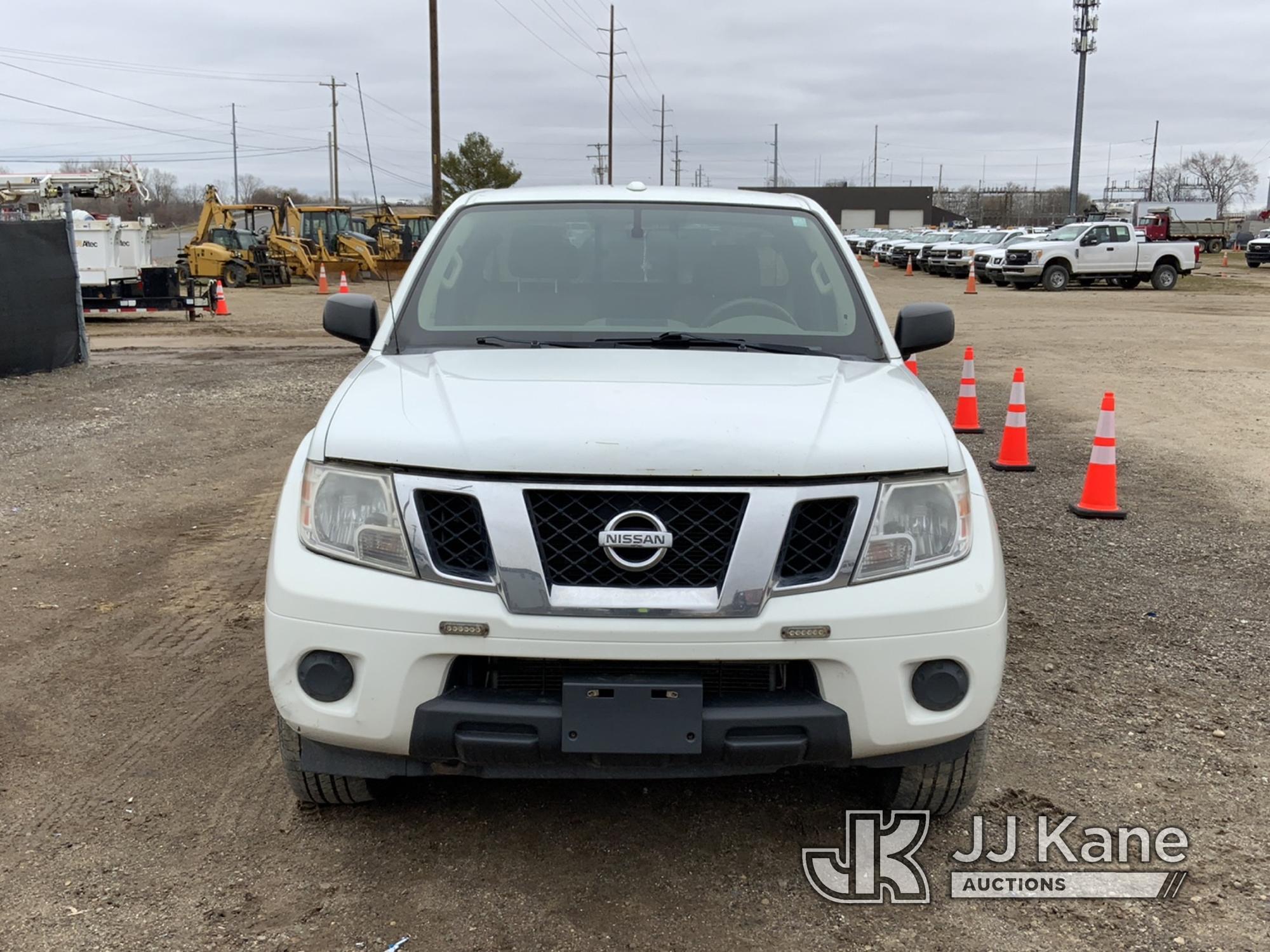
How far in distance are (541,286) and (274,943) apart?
2320mm

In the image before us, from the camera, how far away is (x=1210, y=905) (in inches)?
116

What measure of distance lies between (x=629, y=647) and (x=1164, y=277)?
3310 centimetres

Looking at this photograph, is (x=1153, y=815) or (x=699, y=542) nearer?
(x=699, y=542)

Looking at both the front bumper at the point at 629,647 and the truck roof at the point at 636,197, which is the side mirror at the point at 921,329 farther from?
the front bumper at the point at 629,647

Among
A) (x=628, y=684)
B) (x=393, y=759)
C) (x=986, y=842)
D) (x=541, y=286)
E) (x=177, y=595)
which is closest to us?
(x=628, y=684)

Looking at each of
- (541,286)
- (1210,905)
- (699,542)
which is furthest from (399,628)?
(1210,905)

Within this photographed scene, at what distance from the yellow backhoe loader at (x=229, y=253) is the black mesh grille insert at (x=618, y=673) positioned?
31207mm

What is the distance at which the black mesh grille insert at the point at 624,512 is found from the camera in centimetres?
272

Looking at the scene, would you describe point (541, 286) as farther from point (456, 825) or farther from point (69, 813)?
point (69, 813)

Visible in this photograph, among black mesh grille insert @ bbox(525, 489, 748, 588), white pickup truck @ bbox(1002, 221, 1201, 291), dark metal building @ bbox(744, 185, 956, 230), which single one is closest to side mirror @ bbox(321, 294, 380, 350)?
black mesh grille insert @ bbox(525, 489, 748, 588)

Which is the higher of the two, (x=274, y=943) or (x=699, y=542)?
(x=699, y=542)

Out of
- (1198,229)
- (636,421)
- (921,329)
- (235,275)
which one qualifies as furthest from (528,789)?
(1198,229)

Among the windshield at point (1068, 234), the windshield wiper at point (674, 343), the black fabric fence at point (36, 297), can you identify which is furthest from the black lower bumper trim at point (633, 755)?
the windshield at point (1068, 234)

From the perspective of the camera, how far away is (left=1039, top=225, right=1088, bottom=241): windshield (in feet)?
104
